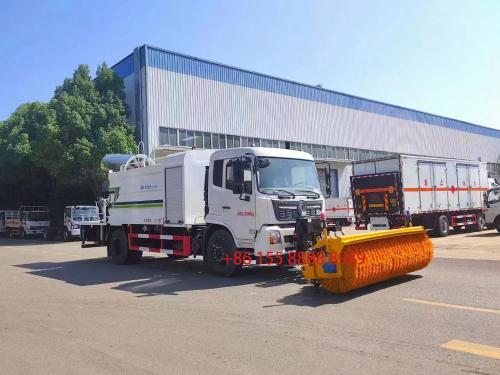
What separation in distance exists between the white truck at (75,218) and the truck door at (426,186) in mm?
19774

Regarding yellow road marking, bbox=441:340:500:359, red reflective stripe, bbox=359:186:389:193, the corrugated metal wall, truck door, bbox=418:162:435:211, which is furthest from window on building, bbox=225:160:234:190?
the corrugated metal wall

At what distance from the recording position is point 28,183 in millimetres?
38125

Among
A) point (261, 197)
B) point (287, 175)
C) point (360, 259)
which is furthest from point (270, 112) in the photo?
point (360, 259)

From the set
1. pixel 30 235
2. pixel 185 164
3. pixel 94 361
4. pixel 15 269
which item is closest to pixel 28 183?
pixel 30 235

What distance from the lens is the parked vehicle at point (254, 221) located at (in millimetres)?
8312

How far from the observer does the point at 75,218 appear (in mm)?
30922

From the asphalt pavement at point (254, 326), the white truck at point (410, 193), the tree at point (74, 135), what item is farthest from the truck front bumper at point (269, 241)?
the tree at point (74, 135)

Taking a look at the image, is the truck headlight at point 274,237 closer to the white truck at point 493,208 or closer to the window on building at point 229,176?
the window on building at point 229,176

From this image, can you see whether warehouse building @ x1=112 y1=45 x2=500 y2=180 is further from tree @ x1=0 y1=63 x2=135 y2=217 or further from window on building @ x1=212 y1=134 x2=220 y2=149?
tree @ x1=0 y1=63 x2=135 y2=217

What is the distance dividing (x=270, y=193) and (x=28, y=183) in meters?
33.2

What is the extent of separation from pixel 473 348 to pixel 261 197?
218 inches

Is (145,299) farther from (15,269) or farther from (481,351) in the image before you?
(15,269)

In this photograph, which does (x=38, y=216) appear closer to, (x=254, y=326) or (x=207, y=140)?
(x=207, y=140)

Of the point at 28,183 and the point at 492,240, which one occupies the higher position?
the point at 28,183
